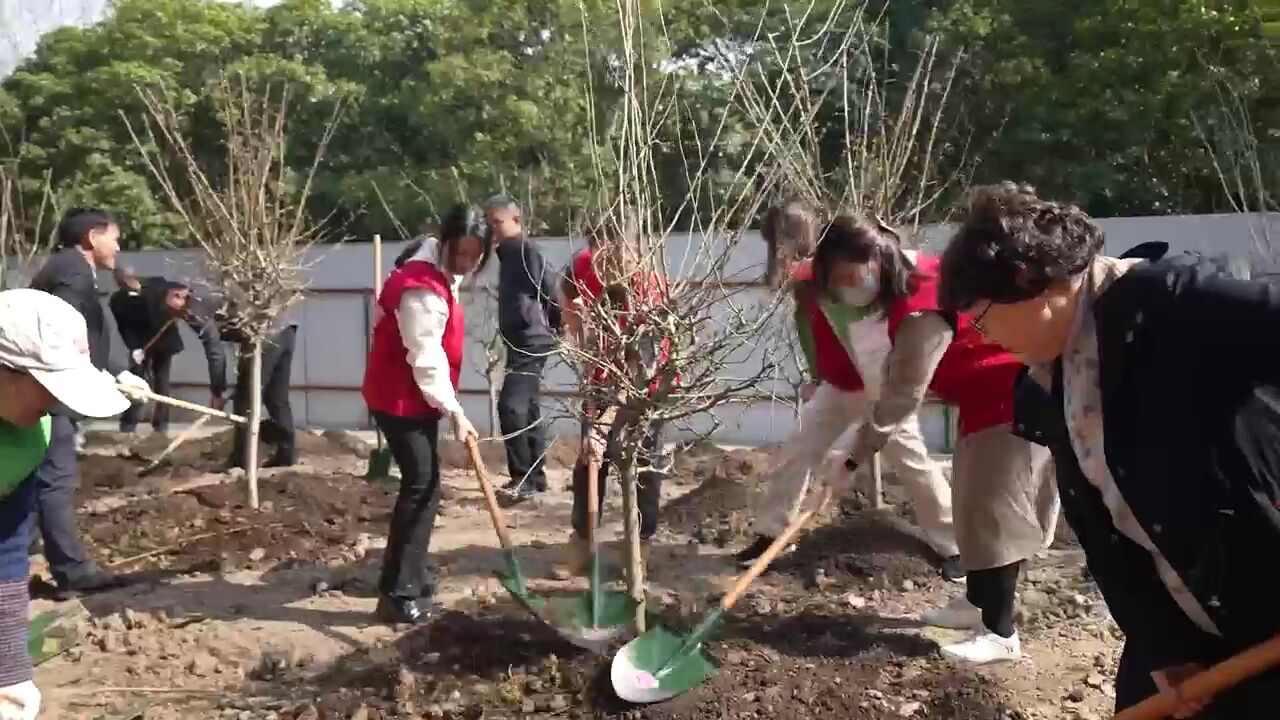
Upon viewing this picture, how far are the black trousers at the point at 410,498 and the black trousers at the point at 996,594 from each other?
193cm

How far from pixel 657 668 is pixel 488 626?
29.5 inches

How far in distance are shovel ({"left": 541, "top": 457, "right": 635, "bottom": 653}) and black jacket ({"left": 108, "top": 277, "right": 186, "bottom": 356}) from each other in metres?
6.45

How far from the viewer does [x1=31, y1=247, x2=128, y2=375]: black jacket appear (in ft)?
17.3

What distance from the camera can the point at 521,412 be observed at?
6730 mm

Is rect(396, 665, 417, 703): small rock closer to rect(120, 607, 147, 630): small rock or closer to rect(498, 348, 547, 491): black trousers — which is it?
rect(120, 607, 147, 630): small rock

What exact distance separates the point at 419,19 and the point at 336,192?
3.59m

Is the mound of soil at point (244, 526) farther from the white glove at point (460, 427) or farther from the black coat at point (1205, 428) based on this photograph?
the black coat at point (1205, 428)

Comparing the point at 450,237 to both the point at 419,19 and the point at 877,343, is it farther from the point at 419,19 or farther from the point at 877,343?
the point at 419,19

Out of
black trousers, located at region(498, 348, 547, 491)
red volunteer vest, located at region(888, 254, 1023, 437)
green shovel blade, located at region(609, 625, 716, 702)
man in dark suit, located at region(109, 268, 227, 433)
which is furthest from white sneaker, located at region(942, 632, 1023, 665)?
man in dark suit, located at region(109, 268, 227, 433)

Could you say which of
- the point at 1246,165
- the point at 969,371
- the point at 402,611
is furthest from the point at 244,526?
the point at 1246,165

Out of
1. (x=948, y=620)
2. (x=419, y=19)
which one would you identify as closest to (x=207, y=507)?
(x=948, y=620)

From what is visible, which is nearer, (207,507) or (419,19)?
(207,507)

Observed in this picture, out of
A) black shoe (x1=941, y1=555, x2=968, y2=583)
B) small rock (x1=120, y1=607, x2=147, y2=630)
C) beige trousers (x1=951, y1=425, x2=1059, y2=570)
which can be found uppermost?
beige trousers (x1=951, y1=425, x2=1059, y2=570)

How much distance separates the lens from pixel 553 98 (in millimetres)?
14992
